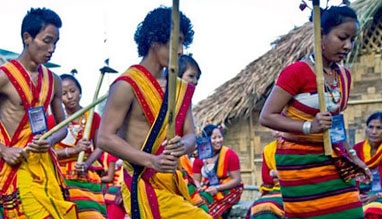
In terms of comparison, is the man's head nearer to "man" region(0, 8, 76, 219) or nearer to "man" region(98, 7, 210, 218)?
"man" region(0, 8, 76, 219)

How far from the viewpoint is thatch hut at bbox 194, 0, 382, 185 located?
14180mm

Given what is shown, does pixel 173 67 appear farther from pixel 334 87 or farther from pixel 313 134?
pixel 334 87

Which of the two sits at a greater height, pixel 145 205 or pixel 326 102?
pixel 326 102

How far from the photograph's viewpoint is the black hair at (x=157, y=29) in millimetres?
5250

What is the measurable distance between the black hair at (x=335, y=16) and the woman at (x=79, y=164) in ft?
11.8

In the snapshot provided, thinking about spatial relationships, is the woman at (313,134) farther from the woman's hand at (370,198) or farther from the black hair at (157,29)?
the woman's hand at (370,198)

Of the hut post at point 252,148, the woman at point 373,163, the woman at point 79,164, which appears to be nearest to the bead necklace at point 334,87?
the woman at point 373,163

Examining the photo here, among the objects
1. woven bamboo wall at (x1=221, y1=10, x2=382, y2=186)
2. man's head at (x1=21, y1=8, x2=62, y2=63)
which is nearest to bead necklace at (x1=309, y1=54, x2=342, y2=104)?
man's head at (x1=21, y1=8, x2=62, y2=63)

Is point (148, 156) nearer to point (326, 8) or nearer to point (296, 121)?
point (296, 121)

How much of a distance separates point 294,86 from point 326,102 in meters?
0.25

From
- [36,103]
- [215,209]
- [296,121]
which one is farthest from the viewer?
[215,209]

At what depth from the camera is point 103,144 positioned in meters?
5.11

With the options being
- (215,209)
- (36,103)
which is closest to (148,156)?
(36,103)

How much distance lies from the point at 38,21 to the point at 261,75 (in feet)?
32.0
